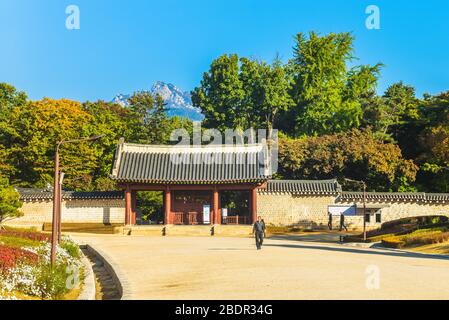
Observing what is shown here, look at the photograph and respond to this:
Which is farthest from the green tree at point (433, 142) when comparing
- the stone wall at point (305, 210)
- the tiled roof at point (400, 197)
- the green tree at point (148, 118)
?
the green tree at point (148, 118)

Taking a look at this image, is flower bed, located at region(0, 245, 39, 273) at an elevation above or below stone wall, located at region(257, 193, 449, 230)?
below

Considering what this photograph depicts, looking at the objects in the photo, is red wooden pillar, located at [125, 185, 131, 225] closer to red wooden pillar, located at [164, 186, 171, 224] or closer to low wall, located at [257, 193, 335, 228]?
red wooden pillar, located at [164, 186, 171, 224]

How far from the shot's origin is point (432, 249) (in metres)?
36.6

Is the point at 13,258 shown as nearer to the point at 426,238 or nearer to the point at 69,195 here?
the point at 426,238

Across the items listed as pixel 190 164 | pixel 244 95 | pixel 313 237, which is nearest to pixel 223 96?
pixel 244 95

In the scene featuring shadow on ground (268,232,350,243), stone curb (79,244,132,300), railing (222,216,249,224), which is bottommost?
stone curb (79,244,132,300)

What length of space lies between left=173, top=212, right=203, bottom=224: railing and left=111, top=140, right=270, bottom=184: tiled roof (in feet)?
11.4

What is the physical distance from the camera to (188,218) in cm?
5497

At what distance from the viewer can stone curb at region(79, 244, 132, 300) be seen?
1764 cm

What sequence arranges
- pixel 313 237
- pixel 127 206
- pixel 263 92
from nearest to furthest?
pixel 313 237, pixel 127 206, pixel 263 92

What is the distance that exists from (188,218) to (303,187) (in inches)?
399

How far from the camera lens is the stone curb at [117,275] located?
57.9 ft

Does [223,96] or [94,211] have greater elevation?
[223,96]

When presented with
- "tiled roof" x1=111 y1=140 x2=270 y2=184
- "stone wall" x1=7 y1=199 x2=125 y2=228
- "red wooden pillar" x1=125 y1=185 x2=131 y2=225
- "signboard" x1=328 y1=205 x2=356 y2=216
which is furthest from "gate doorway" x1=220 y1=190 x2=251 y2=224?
"red wooden pillar" x1=125 y1=185 x2=131 y2=225
